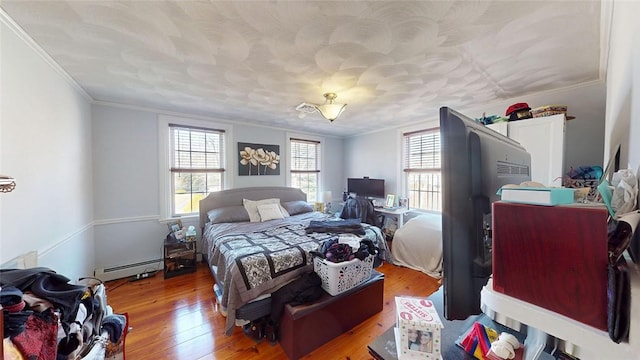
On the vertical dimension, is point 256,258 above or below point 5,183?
below

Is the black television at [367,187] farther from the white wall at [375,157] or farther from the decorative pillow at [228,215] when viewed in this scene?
the decorative pillow at [228,215]

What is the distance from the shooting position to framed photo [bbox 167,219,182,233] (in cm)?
317

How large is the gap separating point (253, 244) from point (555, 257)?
225cm

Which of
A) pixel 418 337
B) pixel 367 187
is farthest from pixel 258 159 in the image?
pixel 418 337

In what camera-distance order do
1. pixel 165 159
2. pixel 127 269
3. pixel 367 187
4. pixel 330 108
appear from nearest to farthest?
1. pixel 330 108
2. pixel 127 269
3. pixel 165 159
4. pixel 367 187

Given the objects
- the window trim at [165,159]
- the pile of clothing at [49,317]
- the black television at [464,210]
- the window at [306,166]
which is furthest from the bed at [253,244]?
the black television at [464,210]

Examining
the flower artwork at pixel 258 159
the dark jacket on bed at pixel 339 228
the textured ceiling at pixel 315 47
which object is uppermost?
the textured ceiling at pixel 315 47

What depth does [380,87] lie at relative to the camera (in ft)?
7.93

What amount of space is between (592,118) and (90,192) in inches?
226

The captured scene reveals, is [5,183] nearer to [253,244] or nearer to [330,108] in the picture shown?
[253,244]

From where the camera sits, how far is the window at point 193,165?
3.37 meters

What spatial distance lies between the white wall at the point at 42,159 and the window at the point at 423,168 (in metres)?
4.47

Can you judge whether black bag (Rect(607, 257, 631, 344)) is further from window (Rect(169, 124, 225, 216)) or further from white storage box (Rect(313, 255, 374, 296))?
window (Rect(169, 124, 225, 216))

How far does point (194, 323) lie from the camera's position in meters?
2.07
